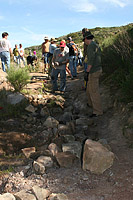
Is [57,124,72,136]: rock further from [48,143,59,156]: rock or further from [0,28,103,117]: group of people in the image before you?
[0,28,103,117]: group of people

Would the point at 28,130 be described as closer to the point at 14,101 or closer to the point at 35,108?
the point at 35,108

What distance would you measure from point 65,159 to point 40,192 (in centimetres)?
78

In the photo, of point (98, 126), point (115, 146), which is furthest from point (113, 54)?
point (115, 146)

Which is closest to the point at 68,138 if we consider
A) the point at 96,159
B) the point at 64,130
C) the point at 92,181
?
the point at 64,130

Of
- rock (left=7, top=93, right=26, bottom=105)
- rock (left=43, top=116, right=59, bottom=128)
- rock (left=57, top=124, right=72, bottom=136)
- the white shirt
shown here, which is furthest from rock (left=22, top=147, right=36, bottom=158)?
the white shirt

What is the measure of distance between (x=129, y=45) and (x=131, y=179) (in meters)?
4.45

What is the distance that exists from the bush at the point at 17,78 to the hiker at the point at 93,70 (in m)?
2.24

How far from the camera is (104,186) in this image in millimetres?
2443

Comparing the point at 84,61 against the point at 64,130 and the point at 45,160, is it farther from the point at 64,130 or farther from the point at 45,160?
the point at 45,160

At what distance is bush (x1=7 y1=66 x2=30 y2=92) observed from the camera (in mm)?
6115

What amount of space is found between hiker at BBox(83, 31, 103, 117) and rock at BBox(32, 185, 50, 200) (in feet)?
9.23

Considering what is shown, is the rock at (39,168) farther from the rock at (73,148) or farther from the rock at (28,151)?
the rock at (73,148)

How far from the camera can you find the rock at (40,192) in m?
2.25

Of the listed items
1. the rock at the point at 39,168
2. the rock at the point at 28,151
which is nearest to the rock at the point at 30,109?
the rock at the point at 28,151
